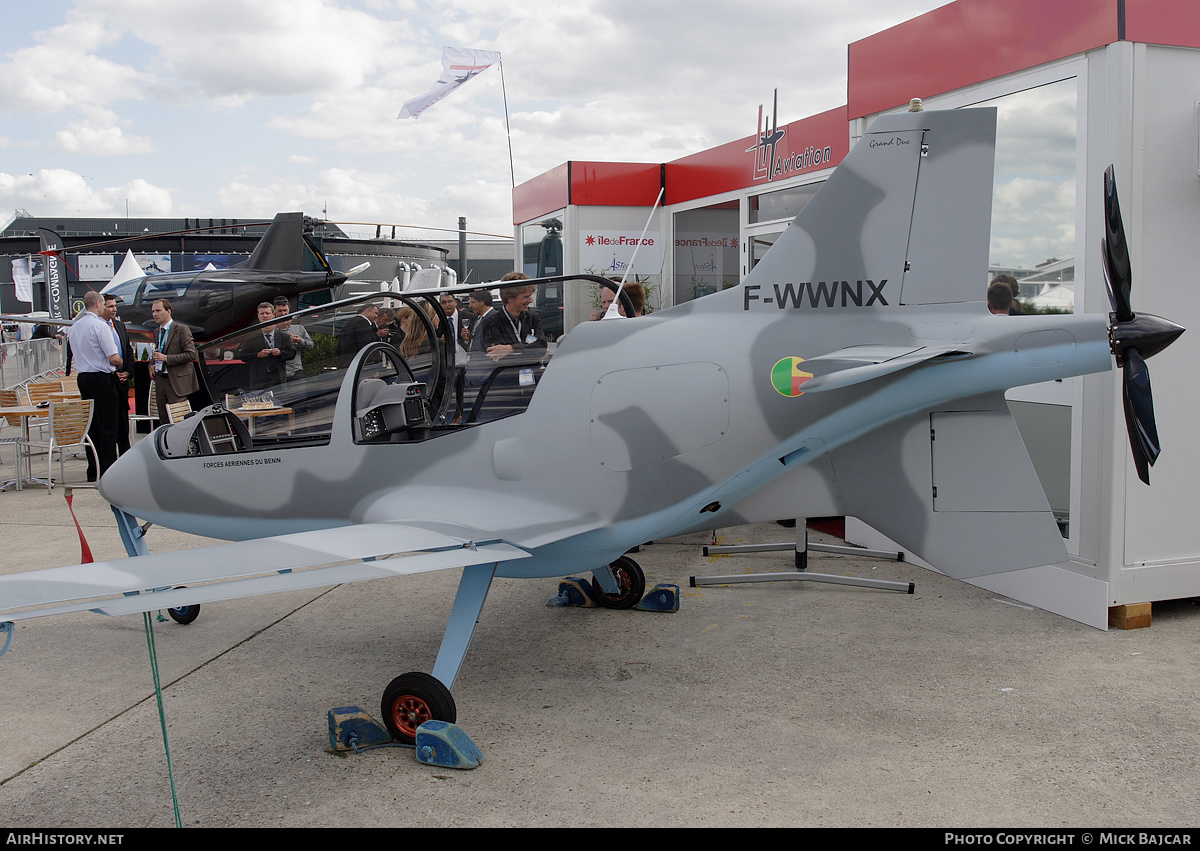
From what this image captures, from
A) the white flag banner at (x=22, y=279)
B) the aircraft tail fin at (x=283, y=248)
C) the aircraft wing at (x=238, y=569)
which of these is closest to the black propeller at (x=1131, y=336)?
the aircraft wing at (x=238, y=569)

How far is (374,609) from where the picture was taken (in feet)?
16.9

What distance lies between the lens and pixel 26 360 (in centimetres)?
1705

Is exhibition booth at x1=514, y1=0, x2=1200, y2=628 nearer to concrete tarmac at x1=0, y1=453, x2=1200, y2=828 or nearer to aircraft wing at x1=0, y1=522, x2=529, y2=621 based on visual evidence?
concrete tarmac at x1=0, y1=453, x2=1200, y2=828

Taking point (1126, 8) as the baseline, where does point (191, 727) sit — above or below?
below

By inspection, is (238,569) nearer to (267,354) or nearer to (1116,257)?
(267,354)

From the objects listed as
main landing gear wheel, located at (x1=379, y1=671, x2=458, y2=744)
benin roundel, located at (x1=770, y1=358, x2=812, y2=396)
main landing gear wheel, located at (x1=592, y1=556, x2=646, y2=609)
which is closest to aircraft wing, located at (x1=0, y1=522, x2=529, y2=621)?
main landing gear wheel, located at (x1=379, y1=671, x2=458, y2=744)

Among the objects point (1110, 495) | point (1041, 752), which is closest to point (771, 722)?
point (1041, 752)

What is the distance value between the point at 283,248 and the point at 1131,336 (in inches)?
704

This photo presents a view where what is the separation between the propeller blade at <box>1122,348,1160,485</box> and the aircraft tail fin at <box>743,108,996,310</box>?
0.61 metres

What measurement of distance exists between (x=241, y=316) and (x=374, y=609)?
13.5m

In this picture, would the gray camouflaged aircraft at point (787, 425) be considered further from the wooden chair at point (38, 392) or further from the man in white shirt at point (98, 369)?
the wooden chair at point (38, 392)

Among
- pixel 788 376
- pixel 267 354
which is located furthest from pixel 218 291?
pixel 788 376

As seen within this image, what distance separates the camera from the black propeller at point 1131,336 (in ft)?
9.98
